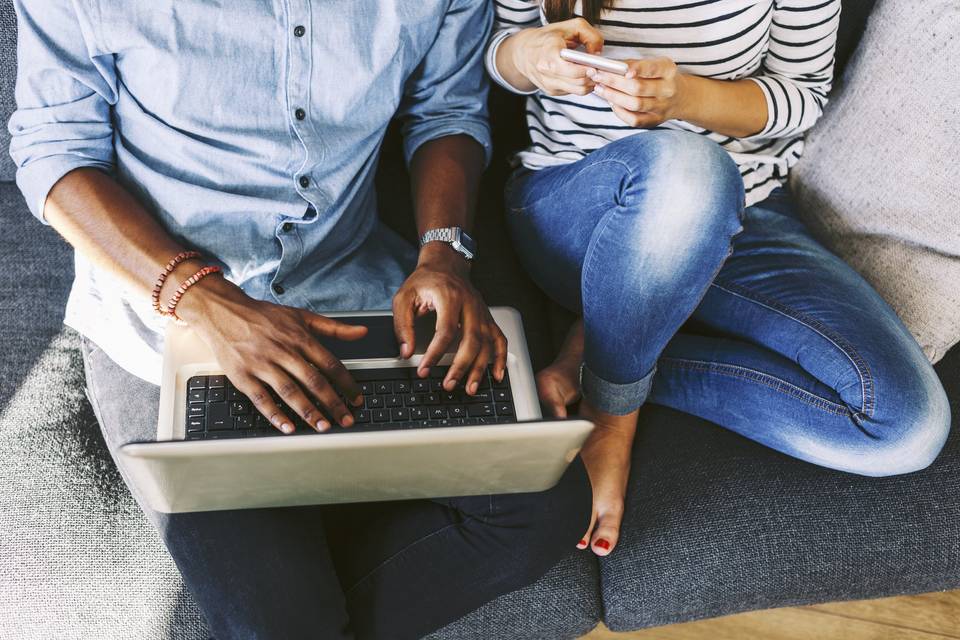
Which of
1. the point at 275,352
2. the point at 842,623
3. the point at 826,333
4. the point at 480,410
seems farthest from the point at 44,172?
the point at 842,623

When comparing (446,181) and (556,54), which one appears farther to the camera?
(446,181)

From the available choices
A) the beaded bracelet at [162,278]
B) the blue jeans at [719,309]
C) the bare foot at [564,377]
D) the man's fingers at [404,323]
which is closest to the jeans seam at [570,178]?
the blue jeans at [719,309]

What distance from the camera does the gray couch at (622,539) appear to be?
0.93 meters

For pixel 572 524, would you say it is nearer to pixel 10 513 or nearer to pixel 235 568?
pixel 235 568

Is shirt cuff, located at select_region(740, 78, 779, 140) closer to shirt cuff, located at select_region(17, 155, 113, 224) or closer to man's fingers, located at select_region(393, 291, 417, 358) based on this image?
man's fingers, located at select_region(393, 291, 417, 358)

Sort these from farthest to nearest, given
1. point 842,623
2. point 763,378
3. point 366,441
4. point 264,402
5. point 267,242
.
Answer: point 842,623 < point 763,378 < point 267,242 < point 264,402 < point 366,441

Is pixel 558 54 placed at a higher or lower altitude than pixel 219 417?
higher

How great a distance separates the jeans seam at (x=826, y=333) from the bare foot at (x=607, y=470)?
0.25 meters

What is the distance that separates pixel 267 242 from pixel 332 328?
0.23m

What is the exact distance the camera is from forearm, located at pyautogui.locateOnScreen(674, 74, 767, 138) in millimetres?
987

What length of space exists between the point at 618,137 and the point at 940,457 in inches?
27.0

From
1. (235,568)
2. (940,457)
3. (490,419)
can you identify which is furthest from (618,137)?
(235,568)

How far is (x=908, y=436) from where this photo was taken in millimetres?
1019

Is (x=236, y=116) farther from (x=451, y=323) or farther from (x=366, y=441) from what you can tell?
(x=366, y=441)
